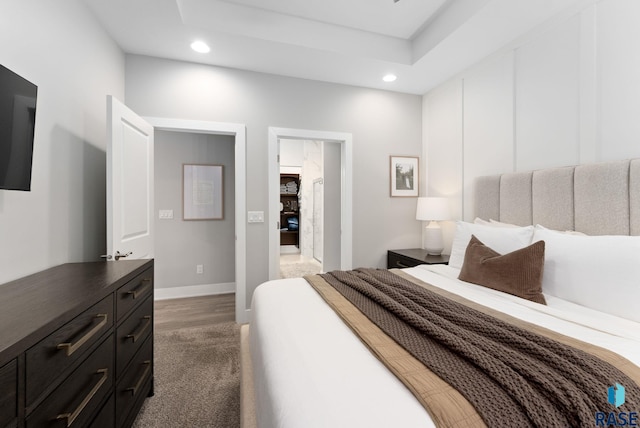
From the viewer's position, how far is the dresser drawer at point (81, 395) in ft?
2.76

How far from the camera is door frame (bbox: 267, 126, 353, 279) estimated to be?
3.06m

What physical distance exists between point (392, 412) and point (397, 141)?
3267mm

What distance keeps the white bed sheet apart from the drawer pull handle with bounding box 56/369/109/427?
1.98 feet

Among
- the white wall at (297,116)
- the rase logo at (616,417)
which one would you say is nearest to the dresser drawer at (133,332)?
the white wall at (297,116)

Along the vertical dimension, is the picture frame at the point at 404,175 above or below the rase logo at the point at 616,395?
above

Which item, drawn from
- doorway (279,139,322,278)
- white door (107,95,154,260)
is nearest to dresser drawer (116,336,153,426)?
white door (107,95,154,260)

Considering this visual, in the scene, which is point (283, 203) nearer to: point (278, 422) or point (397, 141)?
point (397, 141)

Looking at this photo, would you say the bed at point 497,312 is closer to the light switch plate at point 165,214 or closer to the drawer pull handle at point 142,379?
the drawer pull handle at point 142,379

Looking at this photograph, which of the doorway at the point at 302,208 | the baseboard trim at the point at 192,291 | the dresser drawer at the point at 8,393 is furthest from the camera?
the doorway at the point at 302,208

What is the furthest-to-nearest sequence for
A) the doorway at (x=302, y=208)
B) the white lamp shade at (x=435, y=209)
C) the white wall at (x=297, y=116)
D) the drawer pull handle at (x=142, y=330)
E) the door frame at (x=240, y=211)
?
the doorway at (x=302, y=208) → the white lamp shade at (x=435, y=209) → the door frame at (x=240, y=211) → the white wall at (x=297, y=116) → the drawer pull handle at (x=142, y=330)

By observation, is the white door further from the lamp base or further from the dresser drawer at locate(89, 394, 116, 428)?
the lamp base

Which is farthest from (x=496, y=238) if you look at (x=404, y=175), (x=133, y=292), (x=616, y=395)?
(x=133, y=292)

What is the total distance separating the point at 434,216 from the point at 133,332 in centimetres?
281

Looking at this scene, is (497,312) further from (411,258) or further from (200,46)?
(200,46)
